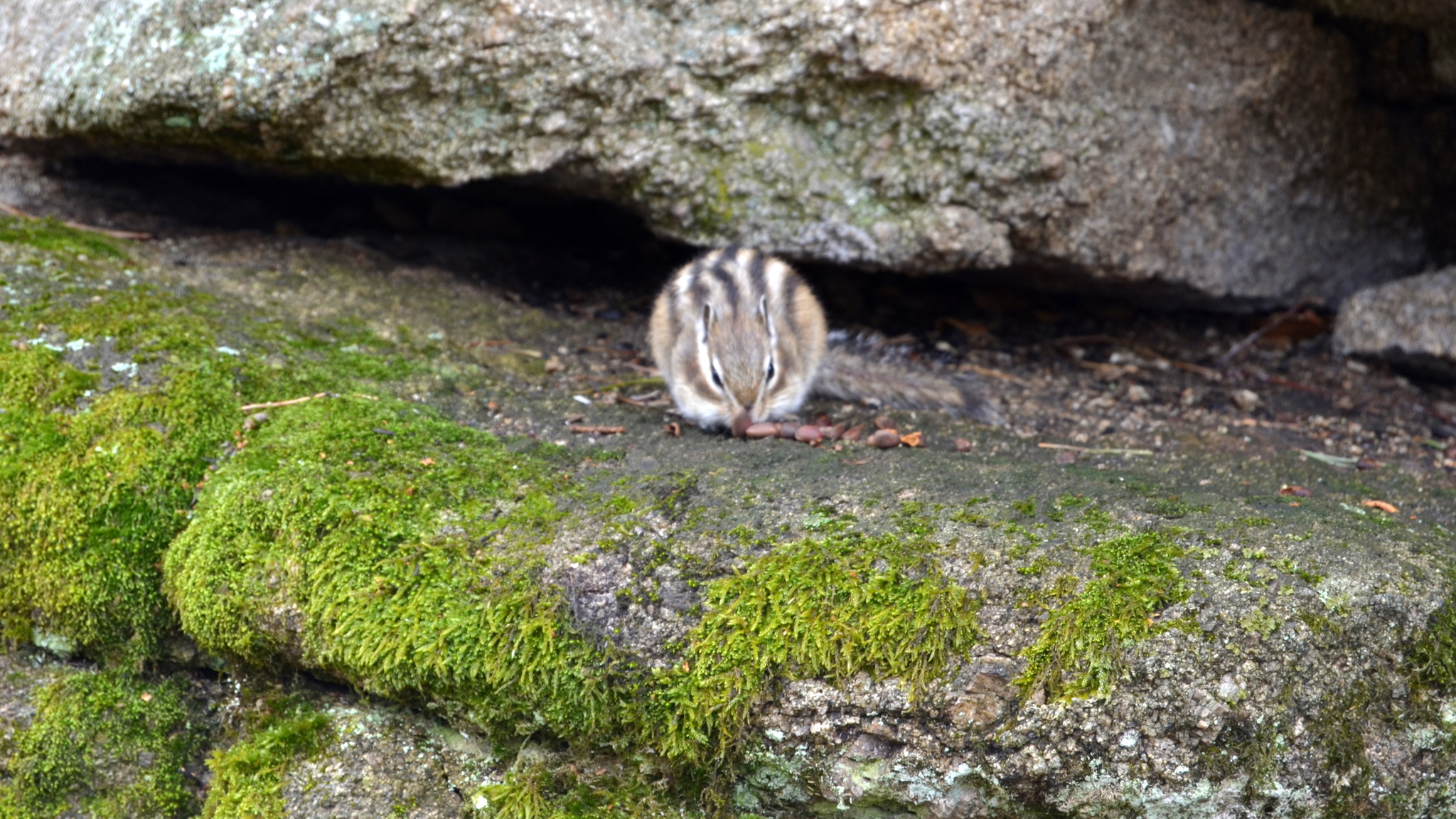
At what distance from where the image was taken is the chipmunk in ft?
13.1

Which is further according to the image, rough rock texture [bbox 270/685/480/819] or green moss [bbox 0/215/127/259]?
green moss [bbox 0/215/127/259]

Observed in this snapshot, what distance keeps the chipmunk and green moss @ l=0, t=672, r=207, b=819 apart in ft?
6.47

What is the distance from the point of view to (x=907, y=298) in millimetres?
5742

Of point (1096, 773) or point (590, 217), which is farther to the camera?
point (590, 217)

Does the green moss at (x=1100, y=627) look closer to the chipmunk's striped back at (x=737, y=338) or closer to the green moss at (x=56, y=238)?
the chipmunk's striped back at (x=737, y=338)

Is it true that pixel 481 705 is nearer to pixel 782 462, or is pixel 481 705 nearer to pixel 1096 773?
pixel 782 462

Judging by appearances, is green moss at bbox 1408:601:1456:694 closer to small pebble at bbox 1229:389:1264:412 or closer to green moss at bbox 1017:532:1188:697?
green moss at bbox 1017:532:1188:697

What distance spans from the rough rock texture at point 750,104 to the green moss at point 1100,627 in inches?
88.8

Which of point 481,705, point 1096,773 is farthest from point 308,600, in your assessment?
point 1096,773

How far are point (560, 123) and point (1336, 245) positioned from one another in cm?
400

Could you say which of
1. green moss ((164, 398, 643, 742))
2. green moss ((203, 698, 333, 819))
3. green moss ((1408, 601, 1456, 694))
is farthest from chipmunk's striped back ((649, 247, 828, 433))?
green moss ((1408, 601, 1456, 694))

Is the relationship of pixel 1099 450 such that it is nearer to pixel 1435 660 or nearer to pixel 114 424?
pixel 1435 660

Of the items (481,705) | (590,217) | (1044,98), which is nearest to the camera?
(481,705)

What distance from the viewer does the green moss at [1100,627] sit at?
2.44 meters
